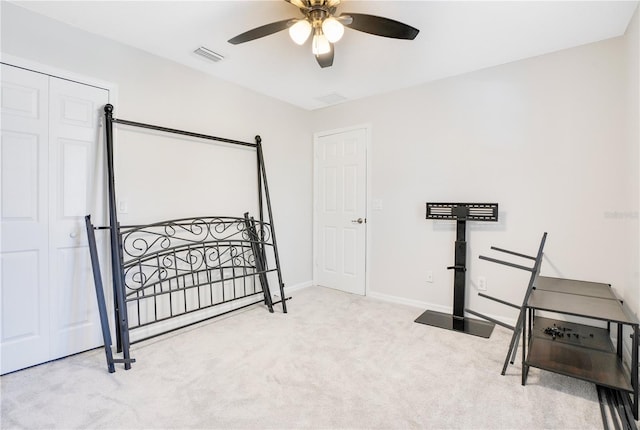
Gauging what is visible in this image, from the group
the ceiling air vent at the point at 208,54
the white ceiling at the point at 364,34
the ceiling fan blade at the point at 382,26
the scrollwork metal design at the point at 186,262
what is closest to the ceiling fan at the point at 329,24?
the ceiling fan blade at the point at 382,26

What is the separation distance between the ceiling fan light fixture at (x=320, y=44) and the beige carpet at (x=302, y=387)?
2144mm

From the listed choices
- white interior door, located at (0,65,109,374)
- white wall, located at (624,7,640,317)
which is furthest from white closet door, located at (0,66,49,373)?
white wall, located at (624,7,640,317)

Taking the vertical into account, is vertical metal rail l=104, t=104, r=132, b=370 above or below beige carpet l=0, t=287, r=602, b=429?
above

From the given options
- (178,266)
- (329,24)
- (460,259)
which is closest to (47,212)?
(178,266)

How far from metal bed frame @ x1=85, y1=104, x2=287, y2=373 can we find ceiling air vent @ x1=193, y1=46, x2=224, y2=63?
683mm

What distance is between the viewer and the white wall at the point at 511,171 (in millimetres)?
2488

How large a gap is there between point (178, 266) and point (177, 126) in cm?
129

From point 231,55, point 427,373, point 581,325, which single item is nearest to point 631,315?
point 581,325

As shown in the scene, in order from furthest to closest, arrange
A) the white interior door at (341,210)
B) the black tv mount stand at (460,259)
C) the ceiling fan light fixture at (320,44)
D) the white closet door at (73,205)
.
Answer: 1. the white interior door at (341,210)
2. the black tv mount stand at (460,259)
3. the white closet door at (73,205)
4. the ceiling fan light fixture at (320,44)

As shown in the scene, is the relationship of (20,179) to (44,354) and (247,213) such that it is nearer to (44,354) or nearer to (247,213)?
(44,354)

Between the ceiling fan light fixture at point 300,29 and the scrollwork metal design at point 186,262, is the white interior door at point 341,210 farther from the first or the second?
the ceiling fan light fixture at point 300,29

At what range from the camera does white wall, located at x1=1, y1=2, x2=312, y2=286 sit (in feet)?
7.63

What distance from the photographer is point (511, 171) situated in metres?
2.93

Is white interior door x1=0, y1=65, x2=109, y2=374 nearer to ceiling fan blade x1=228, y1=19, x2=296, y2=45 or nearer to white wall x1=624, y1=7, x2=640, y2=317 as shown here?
ceiling fan blade x1=228, y1=19, x2=296, y2=45
